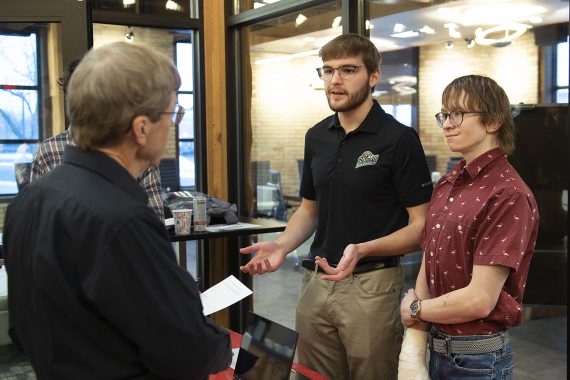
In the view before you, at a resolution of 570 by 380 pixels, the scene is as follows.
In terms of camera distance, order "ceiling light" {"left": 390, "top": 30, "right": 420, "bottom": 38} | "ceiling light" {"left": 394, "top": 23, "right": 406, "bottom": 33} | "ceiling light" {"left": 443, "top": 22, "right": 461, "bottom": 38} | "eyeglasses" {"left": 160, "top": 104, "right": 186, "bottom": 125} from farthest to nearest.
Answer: "ceiling light" {"left": 443, "top": 22, "right": 461, "bottom": 38}
"ceiling light" {"left": 390, "top": 30, "right": 420, "bottom": 38}
"ceiling light" {"left": 394, "top": 23, "right": 406, "bottom": 33}
"eyeglasses" {"left": 160, "top": 104, "right": 186, "bottom": 125}

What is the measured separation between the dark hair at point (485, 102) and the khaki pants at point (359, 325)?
2.30ft

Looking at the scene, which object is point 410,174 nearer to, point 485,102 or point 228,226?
point 485,102

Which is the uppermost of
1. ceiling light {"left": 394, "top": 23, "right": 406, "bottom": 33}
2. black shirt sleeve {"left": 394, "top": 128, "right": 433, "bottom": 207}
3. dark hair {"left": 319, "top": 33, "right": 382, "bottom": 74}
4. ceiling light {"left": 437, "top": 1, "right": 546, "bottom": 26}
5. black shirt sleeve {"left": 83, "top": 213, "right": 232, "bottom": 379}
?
ceiling light {"left": 437, "top": 1, "right": 546, "bottom": 26}

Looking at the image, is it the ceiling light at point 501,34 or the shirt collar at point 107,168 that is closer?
the shirt collar at point 107,168

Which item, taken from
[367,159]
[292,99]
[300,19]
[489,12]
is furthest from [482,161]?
[489,12]

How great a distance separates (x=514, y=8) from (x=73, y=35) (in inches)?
158

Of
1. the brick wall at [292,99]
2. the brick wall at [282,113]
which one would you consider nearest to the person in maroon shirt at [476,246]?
the brick wall at [292,99]

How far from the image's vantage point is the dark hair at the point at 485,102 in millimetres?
1817

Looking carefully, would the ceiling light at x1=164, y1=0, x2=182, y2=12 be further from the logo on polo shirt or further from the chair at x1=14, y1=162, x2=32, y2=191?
the logo on polo shirt

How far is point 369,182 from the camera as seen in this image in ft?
7.47

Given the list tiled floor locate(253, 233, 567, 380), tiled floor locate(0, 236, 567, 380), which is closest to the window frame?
tiled floor locate(0, 236, 567, 380)

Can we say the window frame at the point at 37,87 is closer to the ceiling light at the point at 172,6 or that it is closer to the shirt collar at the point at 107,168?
the ceiling light at the point at 172,6

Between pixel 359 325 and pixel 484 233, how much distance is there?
74 centimetres

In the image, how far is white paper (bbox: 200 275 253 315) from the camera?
Answer: 6.25 ft
